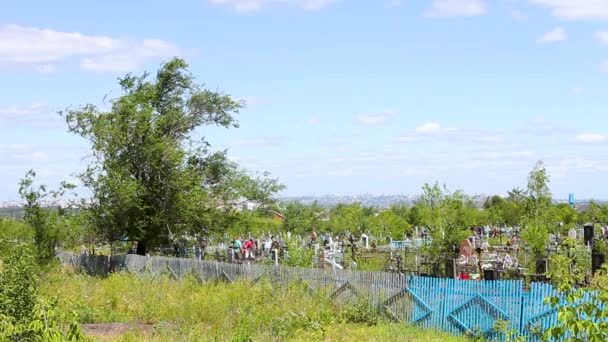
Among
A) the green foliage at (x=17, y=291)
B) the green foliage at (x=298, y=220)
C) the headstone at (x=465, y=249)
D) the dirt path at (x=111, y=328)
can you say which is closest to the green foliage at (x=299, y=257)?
the headstone at (x=465, y=249)

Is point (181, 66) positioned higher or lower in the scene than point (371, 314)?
higher

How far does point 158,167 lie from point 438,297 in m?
18.4

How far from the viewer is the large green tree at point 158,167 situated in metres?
33.2

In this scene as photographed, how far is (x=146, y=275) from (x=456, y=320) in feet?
43.4

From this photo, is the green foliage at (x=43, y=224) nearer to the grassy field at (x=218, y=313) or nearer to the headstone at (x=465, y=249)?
the grassy field at (x=218, y=313)

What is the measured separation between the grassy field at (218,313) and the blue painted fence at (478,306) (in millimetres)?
640

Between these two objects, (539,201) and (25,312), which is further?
(539,201)

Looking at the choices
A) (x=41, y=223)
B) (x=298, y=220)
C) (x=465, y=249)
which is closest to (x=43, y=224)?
(x=41, y=223)

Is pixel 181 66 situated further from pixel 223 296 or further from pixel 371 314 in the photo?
pixel 371 314

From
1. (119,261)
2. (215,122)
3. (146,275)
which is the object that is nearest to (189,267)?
(146,275)

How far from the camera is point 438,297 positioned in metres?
18.4

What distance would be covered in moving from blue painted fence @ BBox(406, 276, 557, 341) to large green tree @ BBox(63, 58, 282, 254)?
17.1 m

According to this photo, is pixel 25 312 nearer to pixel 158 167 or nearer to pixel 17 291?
pixel 17 291

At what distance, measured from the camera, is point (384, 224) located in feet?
185
